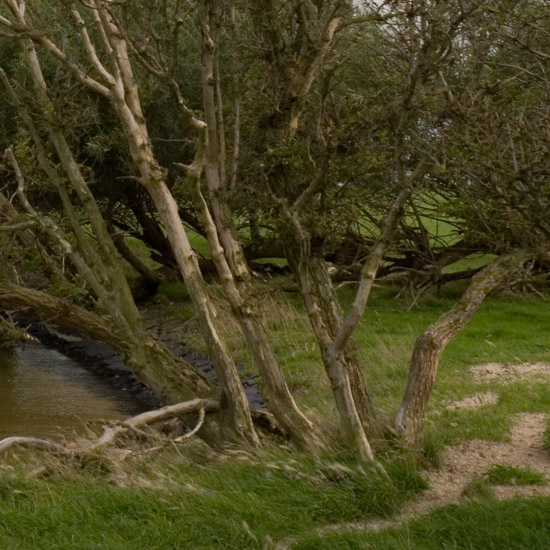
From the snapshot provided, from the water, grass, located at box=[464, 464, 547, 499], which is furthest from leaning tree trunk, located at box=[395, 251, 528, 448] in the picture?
the water

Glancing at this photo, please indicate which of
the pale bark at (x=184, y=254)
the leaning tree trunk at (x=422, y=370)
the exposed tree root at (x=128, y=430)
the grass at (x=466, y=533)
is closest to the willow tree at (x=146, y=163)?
the pale bark at (x=184, y=254)

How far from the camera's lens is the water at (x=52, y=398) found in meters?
14.6

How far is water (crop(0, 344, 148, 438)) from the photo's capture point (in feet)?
47.9

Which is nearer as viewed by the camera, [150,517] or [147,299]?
[150,517]

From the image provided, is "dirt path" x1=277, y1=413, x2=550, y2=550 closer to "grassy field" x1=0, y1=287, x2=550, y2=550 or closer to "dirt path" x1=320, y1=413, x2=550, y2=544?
"dirt path" x1=320, y1=413, x2=550, y2=544

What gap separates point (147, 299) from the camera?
22578 millimetres

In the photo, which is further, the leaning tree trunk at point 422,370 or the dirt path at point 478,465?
the leaning tree trunk at point 422,370

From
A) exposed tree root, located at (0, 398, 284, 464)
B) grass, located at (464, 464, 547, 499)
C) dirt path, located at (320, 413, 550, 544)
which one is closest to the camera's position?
dirt path, located at (320, 413, 550, 544)

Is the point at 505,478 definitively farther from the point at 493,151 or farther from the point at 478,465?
the point at 493,151

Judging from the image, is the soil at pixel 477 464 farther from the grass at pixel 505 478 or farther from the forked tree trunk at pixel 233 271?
the forked tree trunk at pixel 233 271

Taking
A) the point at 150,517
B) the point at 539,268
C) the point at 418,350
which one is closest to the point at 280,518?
the point at 150,517

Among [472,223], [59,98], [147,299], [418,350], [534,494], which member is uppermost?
[59,98]

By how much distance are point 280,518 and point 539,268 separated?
12030 mm

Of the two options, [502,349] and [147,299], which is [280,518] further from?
[147,299]
